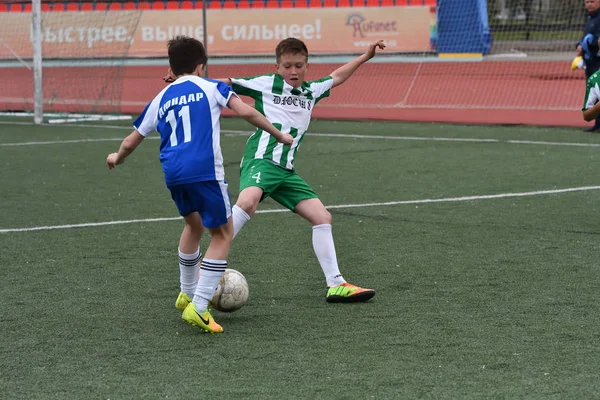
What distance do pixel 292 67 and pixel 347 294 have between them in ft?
4.50

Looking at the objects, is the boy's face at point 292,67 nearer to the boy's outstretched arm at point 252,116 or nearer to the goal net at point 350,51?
the boy's outstretched arm at point 252,116

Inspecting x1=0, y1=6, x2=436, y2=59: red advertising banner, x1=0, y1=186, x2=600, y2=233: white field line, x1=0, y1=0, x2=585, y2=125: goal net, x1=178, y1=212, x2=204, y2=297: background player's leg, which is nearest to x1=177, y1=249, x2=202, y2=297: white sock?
x1=178, y1=212, x2=204, y2=297: background player's leg

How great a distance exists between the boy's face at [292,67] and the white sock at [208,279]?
137 cm

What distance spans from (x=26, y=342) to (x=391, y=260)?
2.77 metres

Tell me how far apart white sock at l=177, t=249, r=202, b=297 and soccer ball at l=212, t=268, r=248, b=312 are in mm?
156

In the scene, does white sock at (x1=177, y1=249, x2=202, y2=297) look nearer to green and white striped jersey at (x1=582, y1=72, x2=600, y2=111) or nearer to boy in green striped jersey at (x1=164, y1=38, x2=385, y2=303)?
boy in green striped jersey at (x1=164, y1=38, x2=385, y2=303)

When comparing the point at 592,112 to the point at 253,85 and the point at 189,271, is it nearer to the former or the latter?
the point at 253,85

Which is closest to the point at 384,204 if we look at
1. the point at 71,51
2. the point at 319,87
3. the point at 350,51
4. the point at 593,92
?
the point at 593,92

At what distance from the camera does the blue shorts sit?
512cm

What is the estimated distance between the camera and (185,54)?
17.1 feet

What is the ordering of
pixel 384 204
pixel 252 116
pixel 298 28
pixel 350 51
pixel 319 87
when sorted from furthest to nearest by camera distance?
pixel 298 28 → pixel 350 51 → pixel 384 204 → pixel 319 87 → pixel 252 116

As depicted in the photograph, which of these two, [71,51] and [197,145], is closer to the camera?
[197,145]

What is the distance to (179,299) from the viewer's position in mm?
5508

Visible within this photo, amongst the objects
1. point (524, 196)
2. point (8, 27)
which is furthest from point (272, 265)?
point (8, 27)
